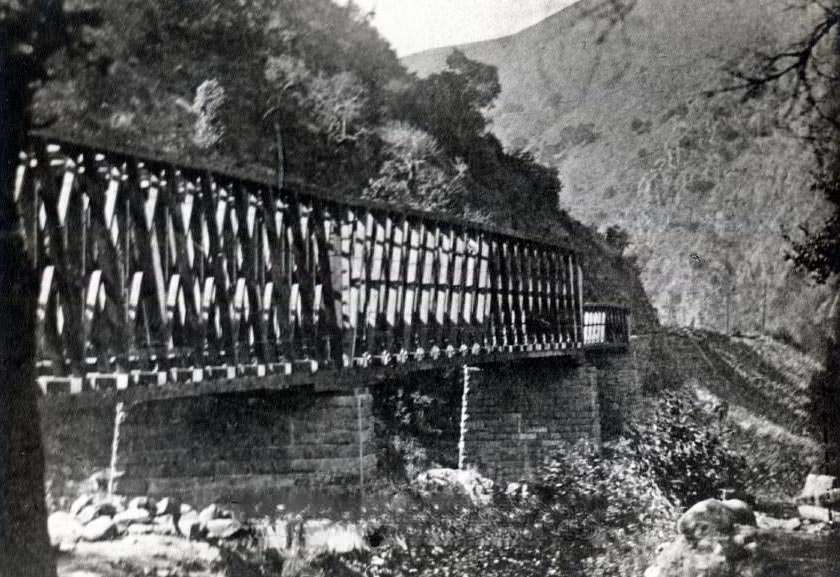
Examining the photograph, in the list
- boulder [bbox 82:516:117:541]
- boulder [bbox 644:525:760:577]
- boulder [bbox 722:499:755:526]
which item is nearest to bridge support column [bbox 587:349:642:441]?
boulder [bbox 722:499:755:526]

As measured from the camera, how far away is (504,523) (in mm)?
13453

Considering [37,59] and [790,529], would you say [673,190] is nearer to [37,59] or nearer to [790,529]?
[790,529]

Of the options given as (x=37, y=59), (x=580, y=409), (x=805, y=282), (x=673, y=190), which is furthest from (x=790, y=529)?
(x=37, y=59)

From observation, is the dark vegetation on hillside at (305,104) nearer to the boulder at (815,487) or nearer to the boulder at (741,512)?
the boulder at (741,512)

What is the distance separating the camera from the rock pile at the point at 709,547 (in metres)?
11.0

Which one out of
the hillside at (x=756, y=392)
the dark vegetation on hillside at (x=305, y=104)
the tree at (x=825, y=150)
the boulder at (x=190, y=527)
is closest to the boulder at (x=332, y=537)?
the boulder at (x=190, y=527)

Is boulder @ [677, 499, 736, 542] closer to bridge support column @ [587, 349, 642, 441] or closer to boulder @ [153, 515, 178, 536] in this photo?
boulder @ [153, 515, 178, 536]

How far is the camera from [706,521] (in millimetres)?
11859

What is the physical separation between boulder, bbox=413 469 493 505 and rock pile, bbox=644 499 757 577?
3902 millimetres

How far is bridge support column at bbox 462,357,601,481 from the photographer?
18.7m

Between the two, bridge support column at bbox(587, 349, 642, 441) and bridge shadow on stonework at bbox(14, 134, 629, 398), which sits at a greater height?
bridge shadow on stonework at bbox(14, 134, 629, 398)

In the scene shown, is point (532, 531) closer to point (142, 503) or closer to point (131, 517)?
point (142, 503)

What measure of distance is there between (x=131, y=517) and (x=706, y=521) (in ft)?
26.8

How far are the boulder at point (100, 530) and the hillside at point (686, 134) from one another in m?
7.91
